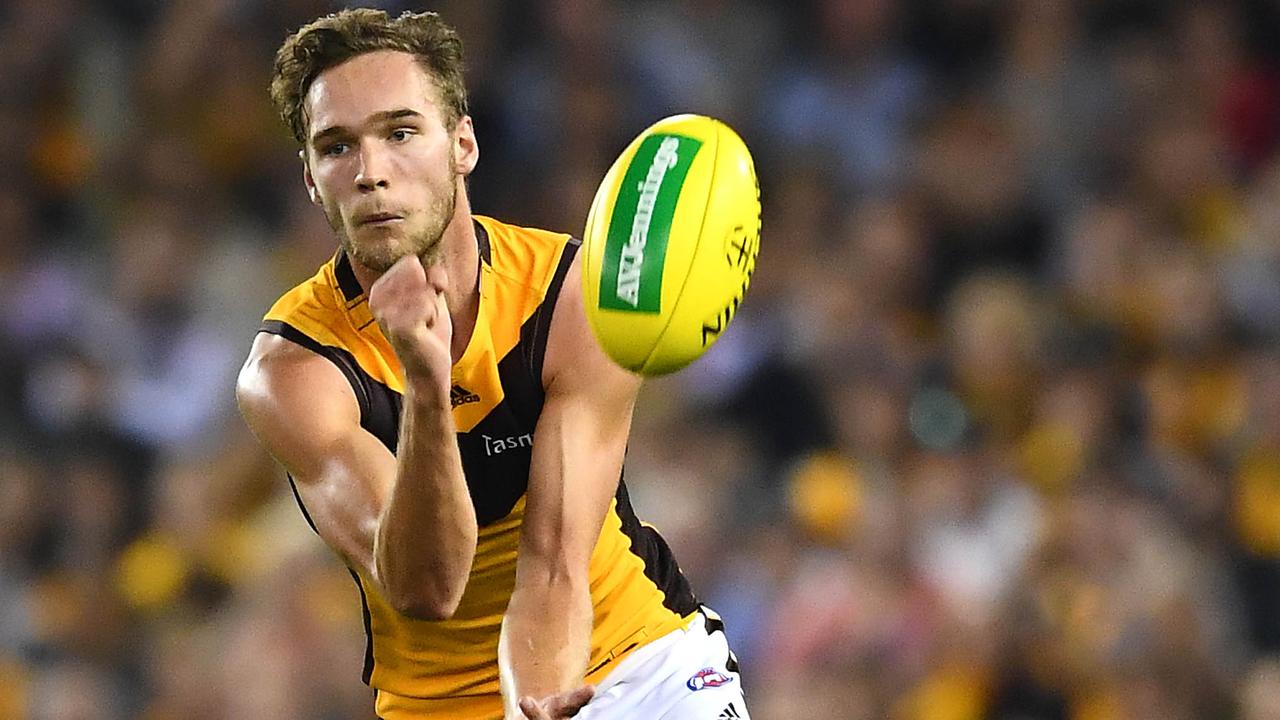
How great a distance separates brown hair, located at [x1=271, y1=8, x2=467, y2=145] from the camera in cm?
372

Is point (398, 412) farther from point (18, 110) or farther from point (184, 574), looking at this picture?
point (18, 110)

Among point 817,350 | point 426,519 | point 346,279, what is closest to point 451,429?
point 426,519

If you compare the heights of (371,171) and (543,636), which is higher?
(371,171)

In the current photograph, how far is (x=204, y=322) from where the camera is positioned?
26.5 feet

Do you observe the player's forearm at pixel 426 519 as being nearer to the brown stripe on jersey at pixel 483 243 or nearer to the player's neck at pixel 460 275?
the player's neck at pixel 460 275

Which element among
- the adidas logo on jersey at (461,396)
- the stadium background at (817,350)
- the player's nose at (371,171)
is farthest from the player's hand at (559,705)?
the stadium background at (817,350)

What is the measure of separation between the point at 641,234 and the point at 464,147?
66 centimetres

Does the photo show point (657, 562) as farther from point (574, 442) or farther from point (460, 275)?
point (460, 275)

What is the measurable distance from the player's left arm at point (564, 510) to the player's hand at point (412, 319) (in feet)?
1.73

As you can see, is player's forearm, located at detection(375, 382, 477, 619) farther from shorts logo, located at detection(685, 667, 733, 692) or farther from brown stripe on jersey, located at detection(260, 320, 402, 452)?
shorts logo, located at detection(685, 667, 733, 692)

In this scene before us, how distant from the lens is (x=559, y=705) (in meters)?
3.26

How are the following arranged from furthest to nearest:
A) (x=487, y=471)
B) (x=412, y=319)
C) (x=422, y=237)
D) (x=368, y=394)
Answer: (x=487, y=471) → (x=368, y=394) → (x=422, y=237) → (x=412, y=319)

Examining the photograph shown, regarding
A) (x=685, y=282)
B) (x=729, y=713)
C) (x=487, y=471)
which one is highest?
(x=685, y=282)

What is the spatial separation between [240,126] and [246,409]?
A: 505 cm
